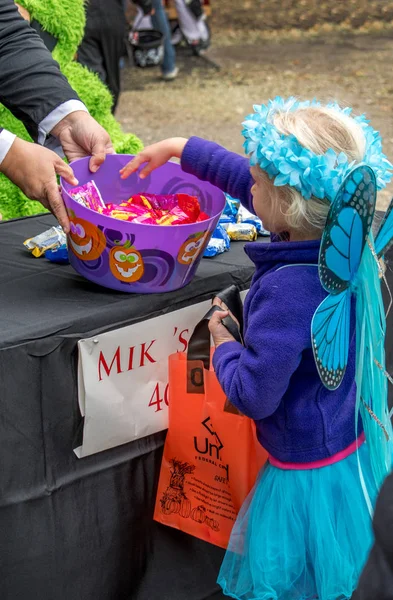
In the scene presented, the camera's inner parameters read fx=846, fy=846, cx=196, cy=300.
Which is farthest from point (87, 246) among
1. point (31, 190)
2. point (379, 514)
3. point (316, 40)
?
point (316, 40)

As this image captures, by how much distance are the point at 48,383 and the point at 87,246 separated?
12.1 inches

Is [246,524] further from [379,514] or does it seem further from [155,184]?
[379,514]

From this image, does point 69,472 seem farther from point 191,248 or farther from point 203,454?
point 191,248

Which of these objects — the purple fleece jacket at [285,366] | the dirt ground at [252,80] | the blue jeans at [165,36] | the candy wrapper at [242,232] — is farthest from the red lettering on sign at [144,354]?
the blue jeans at [165,36]

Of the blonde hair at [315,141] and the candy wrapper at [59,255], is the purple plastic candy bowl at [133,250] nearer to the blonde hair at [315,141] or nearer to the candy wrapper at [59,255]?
the candy wrapper at [59,255]

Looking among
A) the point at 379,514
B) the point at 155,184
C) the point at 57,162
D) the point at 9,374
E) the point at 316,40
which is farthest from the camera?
the point at 316,40

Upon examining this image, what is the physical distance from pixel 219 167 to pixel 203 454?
2.23 ft

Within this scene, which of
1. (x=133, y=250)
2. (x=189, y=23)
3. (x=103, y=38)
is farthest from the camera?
(x=189, y=23)

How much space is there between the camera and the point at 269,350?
1624 mm

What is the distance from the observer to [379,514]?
3.04 ft

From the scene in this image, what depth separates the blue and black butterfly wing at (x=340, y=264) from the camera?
1507mm

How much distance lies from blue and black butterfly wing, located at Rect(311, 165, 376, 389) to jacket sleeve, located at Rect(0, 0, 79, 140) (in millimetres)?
983

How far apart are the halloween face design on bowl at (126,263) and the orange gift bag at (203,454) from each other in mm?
197

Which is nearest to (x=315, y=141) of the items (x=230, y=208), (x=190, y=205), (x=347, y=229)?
(x=347, y=229)
